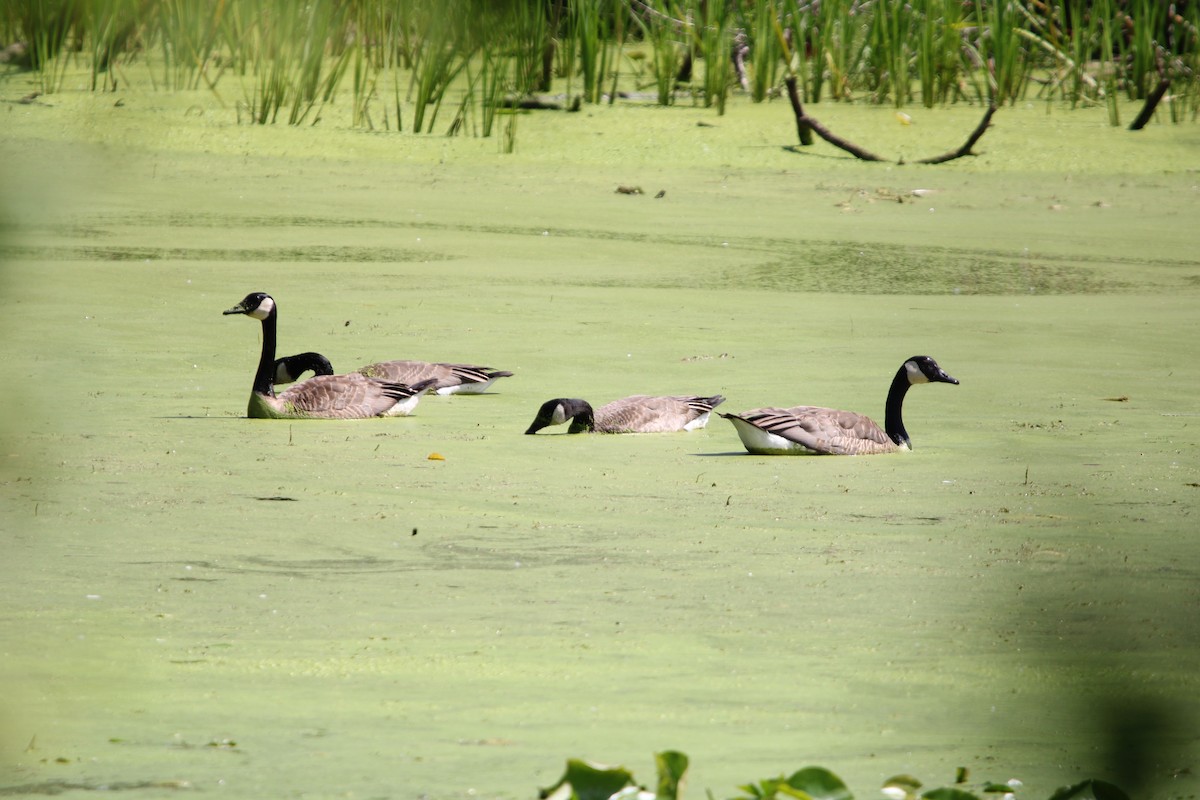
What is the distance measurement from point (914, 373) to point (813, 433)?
0.78 m

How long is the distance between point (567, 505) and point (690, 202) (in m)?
8.69

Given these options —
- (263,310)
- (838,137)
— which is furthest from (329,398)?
(838,137)

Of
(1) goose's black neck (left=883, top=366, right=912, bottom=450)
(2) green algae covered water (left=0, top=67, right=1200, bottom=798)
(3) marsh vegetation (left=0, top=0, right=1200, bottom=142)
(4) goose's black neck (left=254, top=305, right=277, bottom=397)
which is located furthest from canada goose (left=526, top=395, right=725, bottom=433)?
(3) marsh vegetation (left=0, top=0, right=1200, bottom=142)

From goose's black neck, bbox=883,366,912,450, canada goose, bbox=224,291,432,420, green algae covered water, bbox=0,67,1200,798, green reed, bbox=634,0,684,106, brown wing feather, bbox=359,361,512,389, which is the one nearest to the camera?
green algae covered water, bbox=0,67,1200,798

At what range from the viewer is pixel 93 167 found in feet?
3.18

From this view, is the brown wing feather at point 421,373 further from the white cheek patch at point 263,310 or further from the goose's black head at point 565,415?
the goose's black head at point 565,415

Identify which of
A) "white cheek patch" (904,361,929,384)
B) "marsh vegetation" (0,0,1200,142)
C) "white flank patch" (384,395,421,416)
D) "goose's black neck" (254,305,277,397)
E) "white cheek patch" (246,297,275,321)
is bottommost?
"white flank patch" (384,395,421,416)

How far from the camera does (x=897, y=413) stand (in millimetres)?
7238

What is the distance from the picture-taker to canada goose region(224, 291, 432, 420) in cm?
770

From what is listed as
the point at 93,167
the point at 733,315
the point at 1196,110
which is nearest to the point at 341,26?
the point at 93,167

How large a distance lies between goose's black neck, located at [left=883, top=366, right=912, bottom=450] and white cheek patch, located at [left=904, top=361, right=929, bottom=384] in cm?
1

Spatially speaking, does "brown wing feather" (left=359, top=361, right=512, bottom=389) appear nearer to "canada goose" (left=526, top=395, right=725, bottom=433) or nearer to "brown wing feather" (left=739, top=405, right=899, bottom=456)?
"canada goose" (left=526, top=395, right=725, bottom=433)

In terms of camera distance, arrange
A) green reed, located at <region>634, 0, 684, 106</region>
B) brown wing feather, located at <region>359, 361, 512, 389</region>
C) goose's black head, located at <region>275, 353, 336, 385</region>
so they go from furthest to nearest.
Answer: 1. green reed, located at <region>634, 0, 684, 106</region>
2. goose's black head, located at <region>275, 353, 336, 385</region>
3. brown wing feather, located at <region>359, 361, 512, 389</region>

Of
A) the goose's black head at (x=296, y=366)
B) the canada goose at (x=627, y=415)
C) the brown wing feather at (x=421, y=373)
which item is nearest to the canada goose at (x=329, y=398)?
the brown wing feather at (x=421, y=373)
